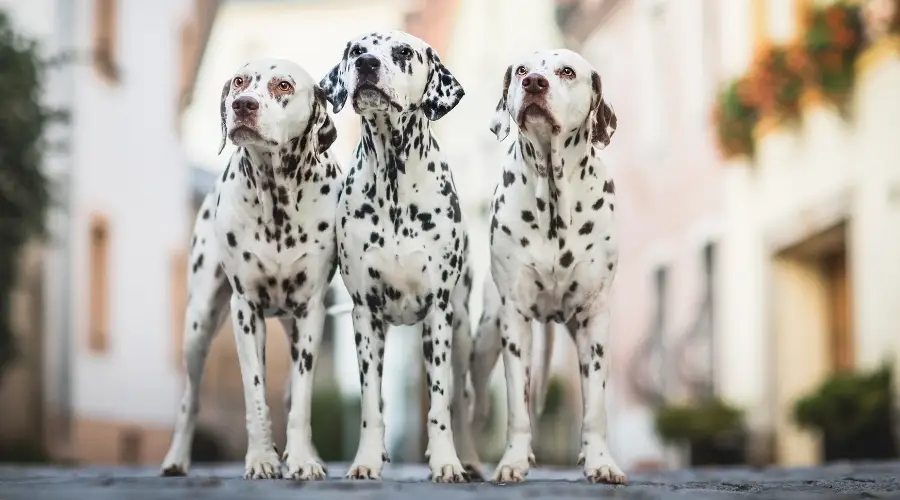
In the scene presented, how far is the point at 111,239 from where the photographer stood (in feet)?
87.6

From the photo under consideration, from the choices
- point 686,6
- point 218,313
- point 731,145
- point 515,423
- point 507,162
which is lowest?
point 515,423

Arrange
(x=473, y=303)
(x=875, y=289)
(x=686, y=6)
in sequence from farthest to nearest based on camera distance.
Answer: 1. (x=686, y=6)
2. (x=875, y=289)
3. (x=473, y=303)

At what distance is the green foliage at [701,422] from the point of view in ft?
68.4

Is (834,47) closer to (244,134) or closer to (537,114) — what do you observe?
(537,114)

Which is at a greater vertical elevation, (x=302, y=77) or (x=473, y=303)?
(x=302, y=77)

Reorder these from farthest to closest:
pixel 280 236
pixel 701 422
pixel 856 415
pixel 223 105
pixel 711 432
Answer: pixel 701 422, pixel 711 432, pixel 856 415, pixel 280 236, pixel 223 105

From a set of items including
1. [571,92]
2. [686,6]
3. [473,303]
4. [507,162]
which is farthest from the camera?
[686,6]

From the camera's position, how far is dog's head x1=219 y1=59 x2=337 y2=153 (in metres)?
8.35

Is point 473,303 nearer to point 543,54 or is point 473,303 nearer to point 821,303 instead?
point 543,54

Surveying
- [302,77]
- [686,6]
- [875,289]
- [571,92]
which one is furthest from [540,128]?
[686,6]

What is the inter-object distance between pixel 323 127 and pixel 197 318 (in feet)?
5.22

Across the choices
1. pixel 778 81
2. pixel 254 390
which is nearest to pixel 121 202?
pixel 778 81

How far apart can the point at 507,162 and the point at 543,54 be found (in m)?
0.68

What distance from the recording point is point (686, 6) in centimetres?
2520
